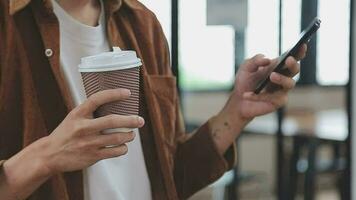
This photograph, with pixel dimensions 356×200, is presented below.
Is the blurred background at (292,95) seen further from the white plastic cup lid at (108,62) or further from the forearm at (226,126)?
the white plastic cup lid at (108,62)

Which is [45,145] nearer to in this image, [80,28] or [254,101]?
[80,28]

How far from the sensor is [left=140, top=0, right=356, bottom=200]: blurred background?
2254 mm

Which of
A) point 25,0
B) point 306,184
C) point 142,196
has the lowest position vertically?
point 306,184

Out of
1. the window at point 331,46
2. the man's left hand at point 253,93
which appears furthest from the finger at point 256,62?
the window at point 331,46

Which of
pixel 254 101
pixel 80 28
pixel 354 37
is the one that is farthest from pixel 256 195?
pixel 80 28

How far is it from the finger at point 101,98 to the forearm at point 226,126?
53 cm

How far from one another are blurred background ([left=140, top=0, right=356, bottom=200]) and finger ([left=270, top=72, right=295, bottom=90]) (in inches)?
23.0

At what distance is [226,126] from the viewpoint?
4.21 ft

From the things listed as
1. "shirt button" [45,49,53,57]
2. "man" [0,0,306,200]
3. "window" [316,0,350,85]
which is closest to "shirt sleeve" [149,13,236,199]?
"man" [0,0,306,200]

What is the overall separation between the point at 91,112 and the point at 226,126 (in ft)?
1.85

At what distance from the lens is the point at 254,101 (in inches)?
48.6

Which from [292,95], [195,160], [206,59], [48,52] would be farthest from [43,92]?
[292,95]

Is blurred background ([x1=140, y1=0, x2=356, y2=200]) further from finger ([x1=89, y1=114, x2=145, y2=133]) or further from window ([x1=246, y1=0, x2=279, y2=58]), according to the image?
finger ([x1=89, y1=114, x2=145, y2=133])

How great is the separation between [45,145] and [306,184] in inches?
126
